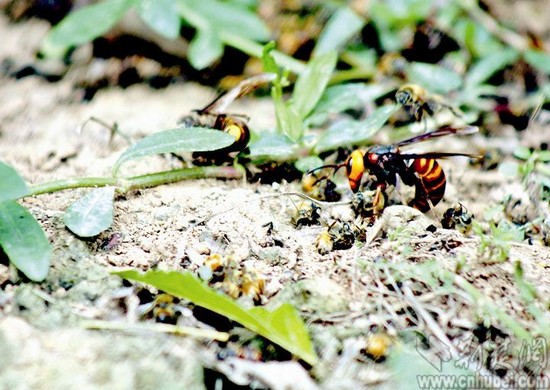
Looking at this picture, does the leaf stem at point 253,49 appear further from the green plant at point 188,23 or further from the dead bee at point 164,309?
the dead bee at point 164,309

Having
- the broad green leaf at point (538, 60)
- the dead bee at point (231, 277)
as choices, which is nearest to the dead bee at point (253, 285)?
the dead bee at point (231, 277)

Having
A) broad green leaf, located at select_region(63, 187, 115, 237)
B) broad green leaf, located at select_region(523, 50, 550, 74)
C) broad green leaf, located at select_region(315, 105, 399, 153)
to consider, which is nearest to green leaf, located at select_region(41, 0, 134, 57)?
broad green leaf, located at select_region(63, 187, 115, 237)

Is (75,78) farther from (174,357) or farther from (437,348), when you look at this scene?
(437,348)

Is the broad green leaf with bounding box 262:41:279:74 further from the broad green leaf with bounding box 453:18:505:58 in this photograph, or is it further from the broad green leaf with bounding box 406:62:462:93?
the broad green leaf with bounding box 453:18:505:58

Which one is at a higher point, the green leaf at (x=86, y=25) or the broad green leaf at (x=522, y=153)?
the green leaf at (x=86, y=25)

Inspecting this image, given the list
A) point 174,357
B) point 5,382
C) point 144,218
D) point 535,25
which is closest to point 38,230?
point 144,218

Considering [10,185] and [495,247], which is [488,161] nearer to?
[495,247]

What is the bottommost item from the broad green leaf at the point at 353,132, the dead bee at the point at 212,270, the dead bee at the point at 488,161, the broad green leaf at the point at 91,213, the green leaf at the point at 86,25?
the dead bee at the point at 488,161
